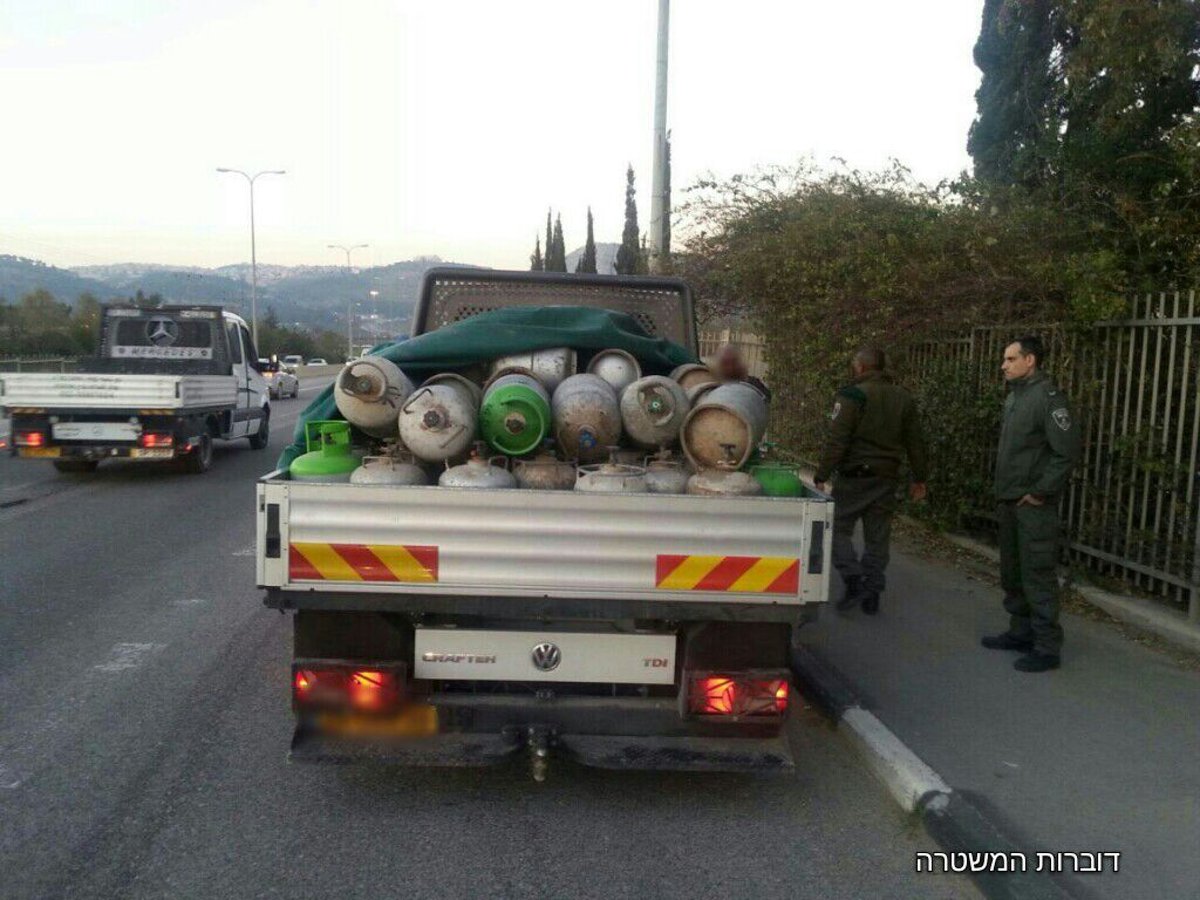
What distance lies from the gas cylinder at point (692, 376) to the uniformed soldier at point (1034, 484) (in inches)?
76.1

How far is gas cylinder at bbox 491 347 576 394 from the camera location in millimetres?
4879

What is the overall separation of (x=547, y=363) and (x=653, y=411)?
77 centimetres

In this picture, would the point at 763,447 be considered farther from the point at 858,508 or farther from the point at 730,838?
the point at 858,508

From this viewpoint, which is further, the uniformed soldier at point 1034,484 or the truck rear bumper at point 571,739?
the uniformed soldier at point 1034,484

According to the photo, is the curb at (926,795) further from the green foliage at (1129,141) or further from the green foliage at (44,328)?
the green foliage at (44,328)

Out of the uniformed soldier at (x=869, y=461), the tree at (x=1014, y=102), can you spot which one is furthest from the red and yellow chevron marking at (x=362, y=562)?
the tree at (x=1014, y=102)

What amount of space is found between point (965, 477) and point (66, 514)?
9085mm

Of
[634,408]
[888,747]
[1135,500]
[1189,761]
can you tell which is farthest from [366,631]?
[1135,500]

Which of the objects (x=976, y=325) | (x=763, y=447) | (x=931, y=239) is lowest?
(x=763, y=447)

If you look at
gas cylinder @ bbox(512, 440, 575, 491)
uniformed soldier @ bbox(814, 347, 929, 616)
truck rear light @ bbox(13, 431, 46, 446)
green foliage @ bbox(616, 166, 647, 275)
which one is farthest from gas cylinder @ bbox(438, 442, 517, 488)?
green foliage @ bbox(616, 166, 647, 275)

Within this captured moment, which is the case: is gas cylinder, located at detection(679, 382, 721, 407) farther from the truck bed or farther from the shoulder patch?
the truck bed

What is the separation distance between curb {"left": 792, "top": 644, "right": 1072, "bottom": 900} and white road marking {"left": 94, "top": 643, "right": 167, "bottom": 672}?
3821 millimetres

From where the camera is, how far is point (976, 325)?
8492mm

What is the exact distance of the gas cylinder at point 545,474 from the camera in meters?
4.21
